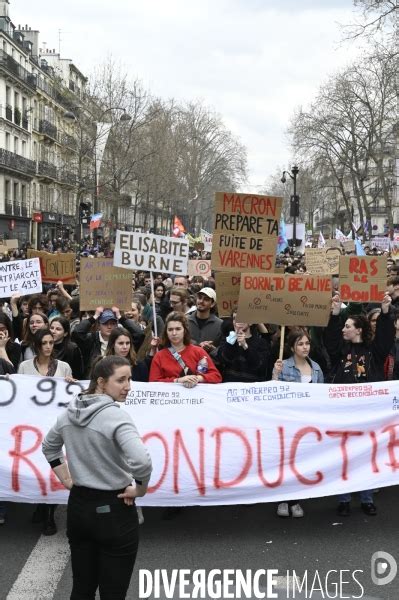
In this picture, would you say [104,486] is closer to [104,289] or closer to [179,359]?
[179,359]

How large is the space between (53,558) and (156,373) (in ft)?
5.17

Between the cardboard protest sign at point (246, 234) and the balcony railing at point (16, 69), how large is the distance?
138ft

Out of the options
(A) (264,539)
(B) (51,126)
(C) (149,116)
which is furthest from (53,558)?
(B) (51,126)

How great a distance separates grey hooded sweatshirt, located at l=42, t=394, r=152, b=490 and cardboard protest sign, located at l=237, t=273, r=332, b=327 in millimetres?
2822

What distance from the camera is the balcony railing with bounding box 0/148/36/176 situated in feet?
153

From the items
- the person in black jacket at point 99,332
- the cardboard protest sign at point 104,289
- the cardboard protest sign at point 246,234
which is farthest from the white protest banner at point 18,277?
the cardboard protest sign at point 246,234

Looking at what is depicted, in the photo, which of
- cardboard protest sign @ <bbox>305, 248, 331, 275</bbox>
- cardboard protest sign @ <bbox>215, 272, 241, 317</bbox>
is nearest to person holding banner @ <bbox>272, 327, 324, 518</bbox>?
cardboard protest sign @ <bbox>215, 272, 241, 317</bbox>

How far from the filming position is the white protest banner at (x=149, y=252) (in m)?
7.75

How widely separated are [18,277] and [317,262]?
22.6 ft

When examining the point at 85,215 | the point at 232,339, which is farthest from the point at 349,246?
the point at 232,339

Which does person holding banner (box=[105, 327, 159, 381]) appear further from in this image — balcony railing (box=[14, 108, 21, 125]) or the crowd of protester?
balcony railing (box=[14, 108, 21, 125])

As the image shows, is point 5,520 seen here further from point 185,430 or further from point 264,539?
point 264,539

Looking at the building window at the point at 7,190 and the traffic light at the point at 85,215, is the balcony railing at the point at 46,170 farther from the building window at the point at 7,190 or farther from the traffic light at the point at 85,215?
the traffic light at the point at 85,215

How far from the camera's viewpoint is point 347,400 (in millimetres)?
5355
